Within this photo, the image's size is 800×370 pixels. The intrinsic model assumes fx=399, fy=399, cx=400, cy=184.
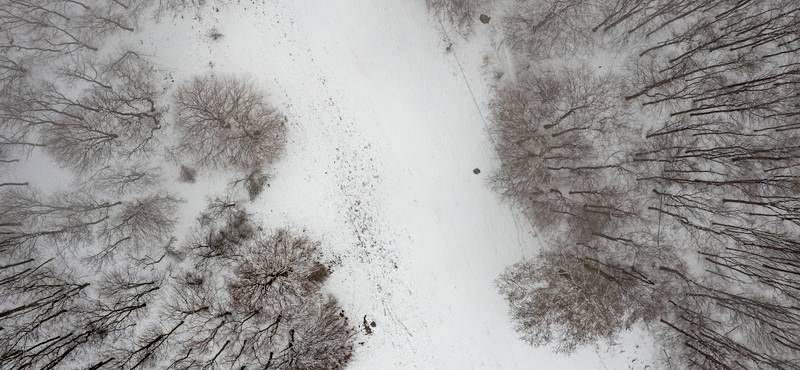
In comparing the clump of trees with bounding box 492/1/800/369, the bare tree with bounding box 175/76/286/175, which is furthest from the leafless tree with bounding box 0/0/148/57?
the clump of trees with bounding box 492/1/800/369

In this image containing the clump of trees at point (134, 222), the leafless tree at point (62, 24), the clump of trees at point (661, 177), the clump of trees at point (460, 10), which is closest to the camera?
the clump of trees at point (661, 177)

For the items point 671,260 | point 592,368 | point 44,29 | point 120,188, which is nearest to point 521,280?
point 592,368

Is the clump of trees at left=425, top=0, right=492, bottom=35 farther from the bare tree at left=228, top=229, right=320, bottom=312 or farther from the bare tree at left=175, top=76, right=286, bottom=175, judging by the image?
the bare tree at left=228, top=229, right=320, bottom=312

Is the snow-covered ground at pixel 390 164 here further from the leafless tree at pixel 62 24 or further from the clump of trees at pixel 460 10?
the leafless tree at pixel 62 24

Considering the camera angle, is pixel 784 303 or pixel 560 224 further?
pixel 560 224

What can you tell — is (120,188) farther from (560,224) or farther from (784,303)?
(784,303)

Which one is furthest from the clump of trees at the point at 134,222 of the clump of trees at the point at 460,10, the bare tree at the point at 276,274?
the clump of trees at the point at 460,10
